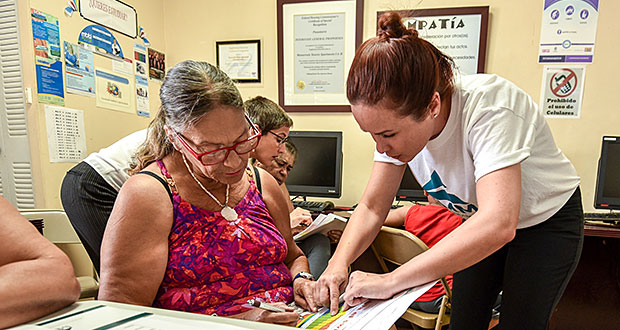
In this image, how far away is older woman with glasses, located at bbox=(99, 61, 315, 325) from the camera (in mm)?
852

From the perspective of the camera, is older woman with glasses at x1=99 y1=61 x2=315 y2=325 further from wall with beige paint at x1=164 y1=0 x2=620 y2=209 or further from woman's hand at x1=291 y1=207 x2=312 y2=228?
wall with beige paint at x1=164 y1=0 x2=620 y2=209

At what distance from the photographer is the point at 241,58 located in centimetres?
264

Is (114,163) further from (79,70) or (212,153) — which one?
(79,70)

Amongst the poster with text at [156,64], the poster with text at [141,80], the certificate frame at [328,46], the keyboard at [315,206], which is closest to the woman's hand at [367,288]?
the keyboard at [315,206]

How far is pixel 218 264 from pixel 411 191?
1591 mm

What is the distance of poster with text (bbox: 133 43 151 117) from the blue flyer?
162mm

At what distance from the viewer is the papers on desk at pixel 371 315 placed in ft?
2.05

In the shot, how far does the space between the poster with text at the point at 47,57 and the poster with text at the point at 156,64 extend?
75 centimetres

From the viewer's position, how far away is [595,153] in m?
2.20

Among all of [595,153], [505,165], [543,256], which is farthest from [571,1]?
[505,165]

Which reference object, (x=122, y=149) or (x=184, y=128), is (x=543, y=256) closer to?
(x=184, y=128)

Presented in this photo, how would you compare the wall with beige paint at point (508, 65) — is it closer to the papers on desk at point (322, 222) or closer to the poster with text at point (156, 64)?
the poster with text at point (156, 64)

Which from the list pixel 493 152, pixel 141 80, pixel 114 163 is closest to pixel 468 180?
pixel 493 152

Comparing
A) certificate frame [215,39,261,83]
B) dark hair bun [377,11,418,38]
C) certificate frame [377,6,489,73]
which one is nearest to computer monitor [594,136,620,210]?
→ certificate frame [377,6,489,73]
